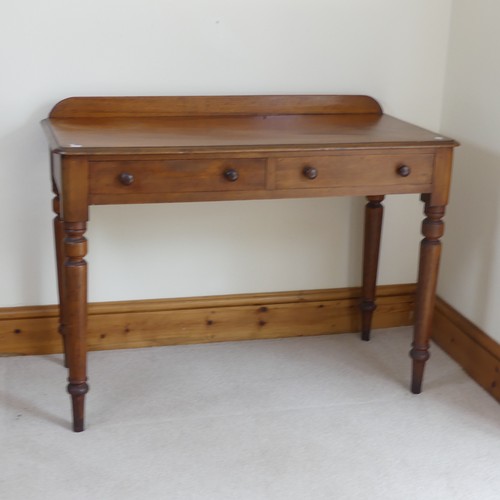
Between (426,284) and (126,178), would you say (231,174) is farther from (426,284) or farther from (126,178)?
(426,284)

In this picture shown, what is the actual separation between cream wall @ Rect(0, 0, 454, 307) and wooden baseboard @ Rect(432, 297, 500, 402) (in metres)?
0.25

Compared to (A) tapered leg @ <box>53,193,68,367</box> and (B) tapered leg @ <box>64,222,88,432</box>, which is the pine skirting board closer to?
(A) tapered leg @ <box>53,193,68,367</box>

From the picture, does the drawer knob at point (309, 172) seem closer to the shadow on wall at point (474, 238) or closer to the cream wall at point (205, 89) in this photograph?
the cream wall at point (205, 89)

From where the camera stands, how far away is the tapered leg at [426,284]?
223 centimetres

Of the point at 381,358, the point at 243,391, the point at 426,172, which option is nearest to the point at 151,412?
the point at 243,391

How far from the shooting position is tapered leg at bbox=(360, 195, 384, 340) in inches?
104

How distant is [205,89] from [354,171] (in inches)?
25.3

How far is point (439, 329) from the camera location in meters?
2.78

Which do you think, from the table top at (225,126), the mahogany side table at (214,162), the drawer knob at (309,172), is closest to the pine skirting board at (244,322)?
the mahogany side table at (214,162)

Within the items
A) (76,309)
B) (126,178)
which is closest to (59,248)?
(76,309)

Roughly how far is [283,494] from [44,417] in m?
0.74

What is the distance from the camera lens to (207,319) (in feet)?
8.88

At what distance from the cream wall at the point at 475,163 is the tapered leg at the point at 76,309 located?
1.25 m

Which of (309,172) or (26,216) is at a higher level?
(309,172)
